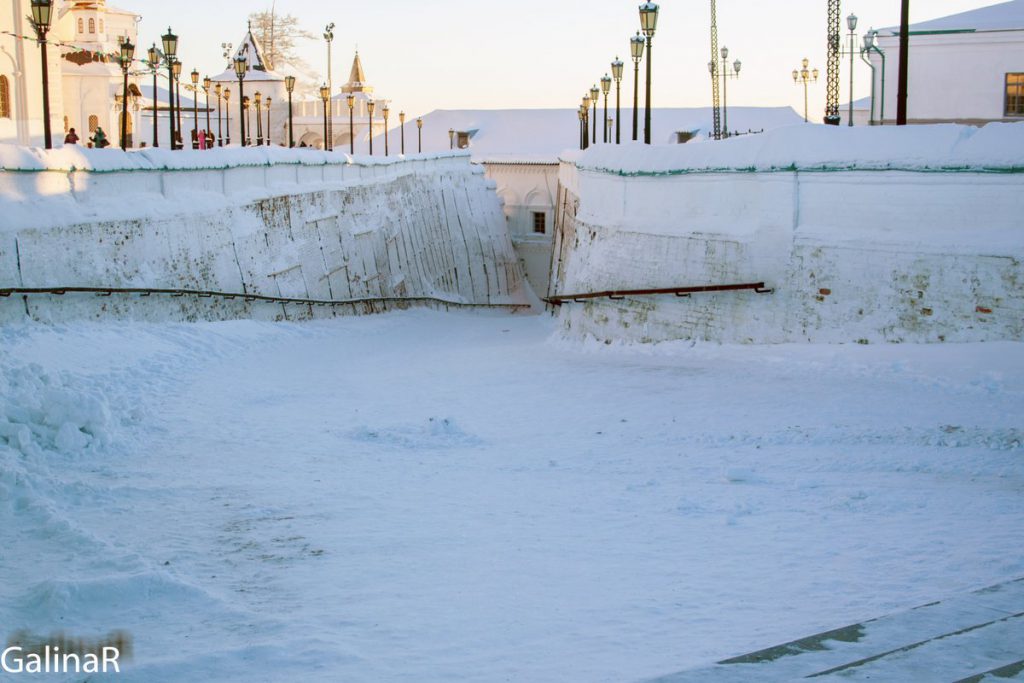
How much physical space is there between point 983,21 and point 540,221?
712 inches

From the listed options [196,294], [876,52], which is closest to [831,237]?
[196,294]

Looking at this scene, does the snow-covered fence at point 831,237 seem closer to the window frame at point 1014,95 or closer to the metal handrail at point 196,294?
the metal handrail at point 196,294

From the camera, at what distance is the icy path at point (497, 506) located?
251 inches

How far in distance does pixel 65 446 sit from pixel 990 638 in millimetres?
7685

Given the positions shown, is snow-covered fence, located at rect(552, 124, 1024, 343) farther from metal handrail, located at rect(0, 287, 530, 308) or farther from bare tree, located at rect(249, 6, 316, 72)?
bare tree, located at rect(249, 6, 316, 72)

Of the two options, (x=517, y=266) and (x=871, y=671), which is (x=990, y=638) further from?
(x=517, y=266)

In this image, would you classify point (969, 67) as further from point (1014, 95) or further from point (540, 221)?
point (540, 221)

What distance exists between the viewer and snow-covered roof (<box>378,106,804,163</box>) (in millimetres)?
58844

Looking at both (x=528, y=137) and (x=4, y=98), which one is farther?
(x=528, y=137)

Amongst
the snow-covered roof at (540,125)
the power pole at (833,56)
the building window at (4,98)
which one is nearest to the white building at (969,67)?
the power pole at (833,56)

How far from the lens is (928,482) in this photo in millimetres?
9312

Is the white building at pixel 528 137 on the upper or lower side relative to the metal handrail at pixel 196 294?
upper

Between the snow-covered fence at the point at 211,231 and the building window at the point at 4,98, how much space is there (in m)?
12.2

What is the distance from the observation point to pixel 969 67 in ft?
106
